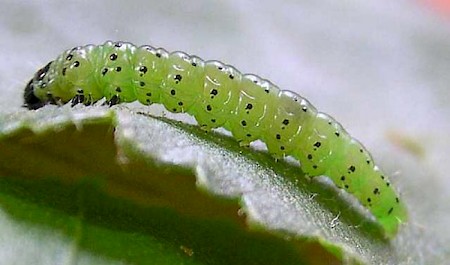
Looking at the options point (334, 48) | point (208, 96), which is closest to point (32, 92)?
point (208, 96)

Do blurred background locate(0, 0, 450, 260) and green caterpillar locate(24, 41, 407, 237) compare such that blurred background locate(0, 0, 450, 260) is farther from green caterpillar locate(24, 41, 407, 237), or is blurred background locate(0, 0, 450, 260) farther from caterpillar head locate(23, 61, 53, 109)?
green caterpillar locate(24, 41, 407, 237)

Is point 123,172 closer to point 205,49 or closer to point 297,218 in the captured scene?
point 297,218

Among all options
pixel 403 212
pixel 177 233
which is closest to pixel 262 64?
pixel 403 212

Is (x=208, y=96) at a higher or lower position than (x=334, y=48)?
higher

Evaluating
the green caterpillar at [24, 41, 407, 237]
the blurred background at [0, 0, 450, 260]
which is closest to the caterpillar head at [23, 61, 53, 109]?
the green caterpillar at [24, 41, 407, 237]

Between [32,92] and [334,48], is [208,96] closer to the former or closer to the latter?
[32,92]

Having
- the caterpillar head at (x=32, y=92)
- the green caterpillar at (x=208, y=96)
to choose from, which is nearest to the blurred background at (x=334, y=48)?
the caterpillar head at (x=32, y=92)
